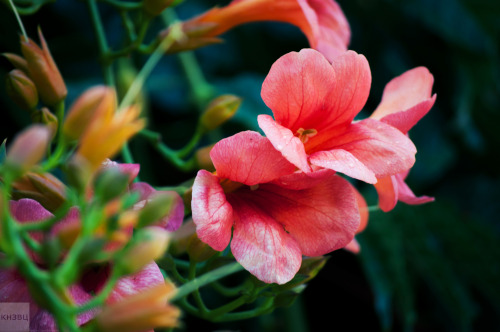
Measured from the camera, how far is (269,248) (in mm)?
309

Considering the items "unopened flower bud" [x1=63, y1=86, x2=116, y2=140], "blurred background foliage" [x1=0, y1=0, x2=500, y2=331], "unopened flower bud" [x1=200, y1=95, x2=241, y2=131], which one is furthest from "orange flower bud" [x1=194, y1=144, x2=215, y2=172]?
"blurred background foliage" [x1=0, y1=0, x2=500, y2=331]

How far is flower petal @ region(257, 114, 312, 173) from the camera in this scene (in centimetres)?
30

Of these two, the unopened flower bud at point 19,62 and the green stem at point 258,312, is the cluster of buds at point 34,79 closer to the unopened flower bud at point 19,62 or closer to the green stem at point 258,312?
the unopened flower bud at point 19,62

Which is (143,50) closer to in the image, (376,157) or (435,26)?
(376,157)

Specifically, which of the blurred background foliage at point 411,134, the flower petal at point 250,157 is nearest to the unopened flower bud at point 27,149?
the flower petal at point 250,157

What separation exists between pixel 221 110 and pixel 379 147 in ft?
0.60

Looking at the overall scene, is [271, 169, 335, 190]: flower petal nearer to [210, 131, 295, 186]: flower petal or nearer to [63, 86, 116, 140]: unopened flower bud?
[210, 131, 295, 186]: flower petal

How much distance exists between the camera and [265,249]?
31 centimetres

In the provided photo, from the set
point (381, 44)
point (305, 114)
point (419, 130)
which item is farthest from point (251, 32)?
point (305, 114)

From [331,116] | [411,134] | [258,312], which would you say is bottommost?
[411,134]

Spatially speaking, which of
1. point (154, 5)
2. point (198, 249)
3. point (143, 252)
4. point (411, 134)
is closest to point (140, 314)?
point (143, 252)

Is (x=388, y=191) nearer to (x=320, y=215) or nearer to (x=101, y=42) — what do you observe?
(x=320, y=215)

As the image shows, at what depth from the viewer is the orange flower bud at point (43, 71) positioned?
38 centimetres

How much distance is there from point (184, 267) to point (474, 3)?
763mm
